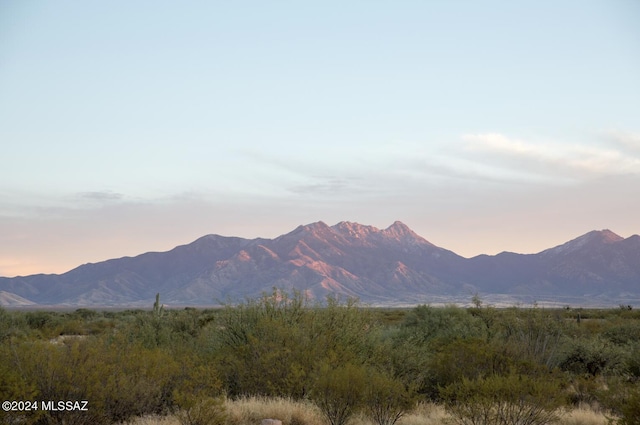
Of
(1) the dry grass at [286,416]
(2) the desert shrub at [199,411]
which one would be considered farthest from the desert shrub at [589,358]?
(2) the desert shrub at [199,411]

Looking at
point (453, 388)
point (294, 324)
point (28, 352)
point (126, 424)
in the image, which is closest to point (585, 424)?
point (453, 388)

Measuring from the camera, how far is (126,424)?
14859 mm

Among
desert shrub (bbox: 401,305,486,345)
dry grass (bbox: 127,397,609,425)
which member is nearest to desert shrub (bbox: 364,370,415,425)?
dry grass (bbox: 127,397,609,425)

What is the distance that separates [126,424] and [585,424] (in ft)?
35.8

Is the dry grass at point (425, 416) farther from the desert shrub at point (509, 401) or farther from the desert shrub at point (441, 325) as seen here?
the desert shrub at point (441, 325)

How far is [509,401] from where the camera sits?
14219 millimetres

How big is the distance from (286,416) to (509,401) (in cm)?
491

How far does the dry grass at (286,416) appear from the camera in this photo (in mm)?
15188

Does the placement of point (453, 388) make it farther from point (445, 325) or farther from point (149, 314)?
point (445, 325)

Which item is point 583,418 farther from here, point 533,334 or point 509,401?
point 533,334

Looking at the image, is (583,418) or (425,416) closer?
(583,418)

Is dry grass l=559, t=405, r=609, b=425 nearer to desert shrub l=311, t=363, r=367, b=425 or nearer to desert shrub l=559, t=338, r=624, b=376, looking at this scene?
desert shrub l=311, t=363, r=367, b=425

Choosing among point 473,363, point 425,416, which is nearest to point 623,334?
point 473,363

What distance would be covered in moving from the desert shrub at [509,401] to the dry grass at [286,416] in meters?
0.99
